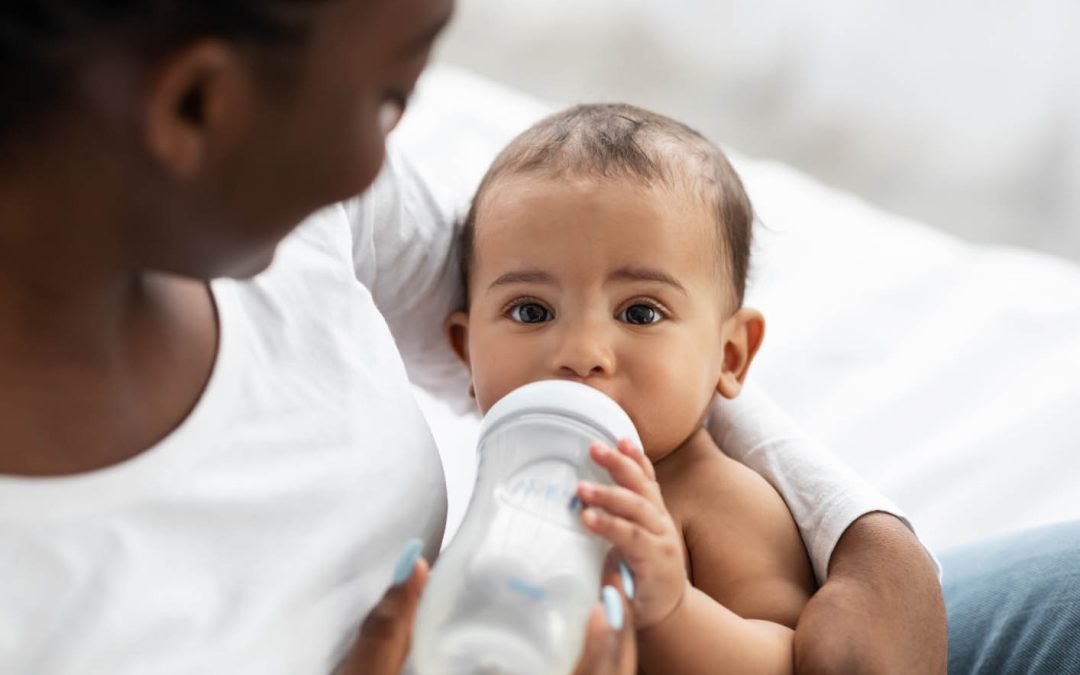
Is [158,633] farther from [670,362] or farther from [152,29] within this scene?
[670,362]

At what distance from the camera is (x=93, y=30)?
0.60 meters

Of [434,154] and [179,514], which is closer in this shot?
[179,514]

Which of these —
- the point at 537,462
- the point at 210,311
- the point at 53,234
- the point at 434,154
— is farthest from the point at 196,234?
the point at 434,154

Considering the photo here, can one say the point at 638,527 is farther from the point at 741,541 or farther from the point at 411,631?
the point at 741,541

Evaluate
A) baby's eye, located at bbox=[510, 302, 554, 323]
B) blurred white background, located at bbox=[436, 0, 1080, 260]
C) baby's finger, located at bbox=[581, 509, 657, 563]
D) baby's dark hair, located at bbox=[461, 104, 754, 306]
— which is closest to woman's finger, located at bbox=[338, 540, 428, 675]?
baby's finger, located at bbox=[581, 509, 657, 563]

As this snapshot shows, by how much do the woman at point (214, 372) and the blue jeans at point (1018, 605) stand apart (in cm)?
15

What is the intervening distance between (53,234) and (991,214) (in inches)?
90.8

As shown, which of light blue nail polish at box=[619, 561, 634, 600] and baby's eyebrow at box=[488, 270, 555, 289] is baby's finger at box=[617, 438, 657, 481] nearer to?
light blue nail polish at box=[619, 561, 634, 600]

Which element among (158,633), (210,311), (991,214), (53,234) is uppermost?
(53,234)

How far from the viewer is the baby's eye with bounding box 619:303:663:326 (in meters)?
1.16

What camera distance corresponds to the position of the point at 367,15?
65 centimetres

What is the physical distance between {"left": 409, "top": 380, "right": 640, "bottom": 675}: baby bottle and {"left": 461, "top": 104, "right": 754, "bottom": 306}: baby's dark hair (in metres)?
0.35

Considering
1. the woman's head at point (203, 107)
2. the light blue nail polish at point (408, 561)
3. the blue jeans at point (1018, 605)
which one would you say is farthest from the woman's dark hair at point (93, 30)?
the blue jeans at point (1018, 605)

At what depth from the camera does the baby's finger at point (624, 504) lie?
0.85 m
